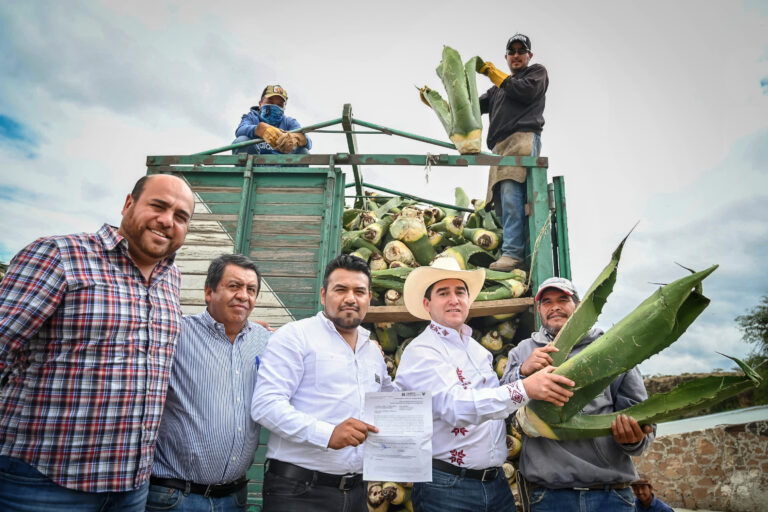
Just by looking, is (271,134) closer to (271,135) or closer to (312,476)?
(271,135)

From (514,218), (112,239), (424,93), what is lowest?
(112,239)

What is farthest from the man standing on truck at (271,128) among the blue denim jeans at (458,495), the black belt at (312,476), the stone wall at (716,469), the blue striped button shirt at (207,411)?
the stone wall at (716,469)

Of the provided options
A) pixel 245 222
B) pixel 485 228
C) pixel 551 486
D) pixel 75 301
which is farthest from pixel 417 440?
pixel 485 228

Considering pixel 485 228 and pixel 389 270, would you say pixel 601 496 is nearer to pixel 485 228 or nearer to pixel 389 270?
pixel 389 270

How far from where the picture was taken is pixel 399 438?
2070 mm

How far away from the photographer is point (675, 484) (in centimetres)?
841

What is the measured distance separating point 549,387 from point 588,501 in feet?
2.39

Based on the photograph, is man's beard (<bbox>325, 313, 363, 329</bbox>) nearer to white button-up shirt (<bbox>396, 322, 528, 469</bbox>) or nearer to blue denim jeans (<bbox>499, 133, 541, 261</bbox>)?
white button-up shirt (<bbox>396, 322, 528, 469</bbox>)

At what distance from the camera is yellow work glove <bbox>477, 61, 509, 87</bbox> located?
5211 mm

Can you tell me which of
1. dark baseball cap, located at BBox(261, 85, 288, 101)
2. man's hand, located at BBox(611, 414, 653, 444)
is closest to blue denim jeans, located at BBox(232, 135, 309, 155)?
dark baseball cap, located at BBox(261, 85, 288, 101)

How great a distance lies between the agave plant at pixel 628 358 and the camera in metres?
1.88

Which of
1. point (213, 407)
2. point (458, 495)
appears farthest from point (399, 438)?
point (213, 407)

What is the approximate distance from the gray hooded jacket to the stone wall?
25.1 feet

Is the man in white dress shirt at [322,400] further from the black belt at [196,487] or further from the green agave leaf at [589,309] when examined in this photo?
the green agave leaf at [589,309]
